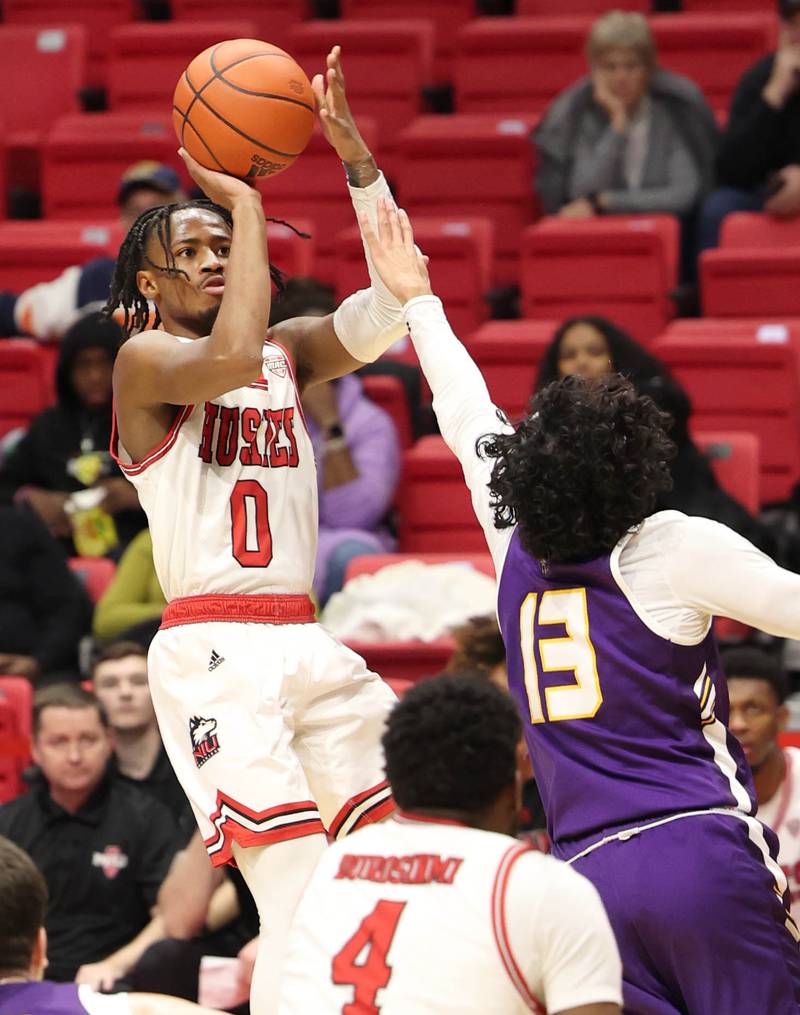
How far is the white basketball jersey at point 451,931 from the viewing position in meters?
2.60

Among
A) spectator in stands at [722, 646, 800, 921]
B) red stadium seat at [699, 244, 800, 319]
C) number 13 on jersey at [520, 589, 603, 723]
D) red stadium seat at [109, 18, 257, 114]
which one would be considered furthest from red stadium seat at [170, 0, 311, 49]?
number 13 on jersey at [520, 589, 603, 723]

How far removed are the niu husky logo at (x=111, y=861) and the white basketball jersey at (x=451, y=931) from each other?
122 inches

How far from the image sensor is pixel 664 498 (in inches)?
249

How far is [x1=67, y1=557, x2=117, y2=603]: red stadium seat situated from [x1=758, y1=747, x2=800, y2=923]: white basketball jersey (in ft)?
10.0

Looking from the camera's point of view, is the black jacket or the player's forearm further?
the black jacket

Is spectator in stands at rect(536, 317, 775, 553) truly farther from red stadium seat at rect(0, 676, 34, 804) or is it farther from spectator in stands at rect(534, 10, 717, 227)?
red stadium seat at rect(0, 676, 34, 804)

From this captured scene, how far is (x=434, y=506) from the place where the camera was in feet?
23.9

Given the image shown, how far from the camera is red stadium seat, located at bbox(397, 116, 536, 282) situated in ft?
28.3

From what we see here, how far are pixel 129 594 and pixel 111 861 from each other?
4.62ft

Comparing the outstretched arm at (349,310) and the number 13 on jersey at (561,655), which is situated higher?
the outstretched arm at (349,310)

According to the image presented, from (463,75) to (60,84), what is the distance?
7.45ft

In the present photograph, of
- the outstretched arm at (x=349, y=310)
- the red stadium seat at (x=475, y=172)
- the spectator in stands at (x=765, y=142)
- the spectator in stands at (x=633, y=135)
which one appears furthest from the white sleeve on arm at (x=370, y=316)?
the red stadium seat at (x=475, y=172)

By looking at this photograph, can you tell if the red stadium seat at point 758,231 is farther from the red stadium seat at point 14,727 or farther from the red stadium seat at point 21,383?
the red stadium seat at point 14,727

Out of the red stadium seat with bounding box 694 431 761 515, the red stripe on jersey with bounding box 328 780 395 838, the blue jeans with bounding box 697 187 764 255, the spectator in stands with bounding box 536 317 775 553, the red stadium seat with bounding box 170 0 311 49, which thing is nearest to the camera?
the red stripe on jersey with bounding box 328 780 395 838
